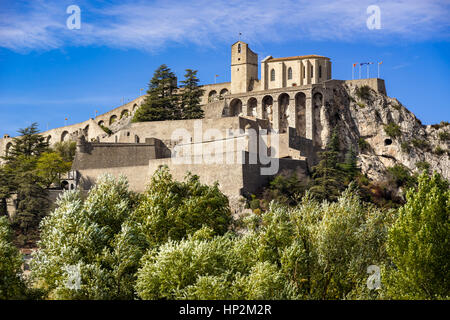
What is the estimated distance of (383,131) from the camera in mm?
59656

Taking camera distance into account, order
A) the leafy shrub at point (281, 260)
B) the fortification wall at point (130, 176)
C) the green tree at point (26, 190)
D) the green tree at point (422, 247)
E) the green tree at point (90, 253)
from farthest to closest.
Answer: the fortification wall at point (130, 176), the green tree at point (26, 190), the green tree at point (90, 253), the green tree at point (422, 247), the leafy shrub at point (281, 260)

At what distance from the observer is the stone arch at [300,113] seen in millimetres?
58500

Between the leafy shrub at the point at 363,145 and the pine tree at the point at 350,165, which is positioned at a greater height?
the leafy shrub at the point at 363,145

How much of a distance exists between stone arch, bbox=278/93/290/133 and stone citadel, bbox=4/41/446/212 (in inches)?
3.4

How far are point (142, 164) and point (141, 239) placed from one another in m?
22.8

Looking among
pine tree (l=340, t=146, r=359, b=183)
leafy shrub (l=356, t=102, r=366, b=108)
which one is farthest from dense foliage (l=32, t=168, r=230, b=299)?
leafy shrub (l=356, t=102, r=366, b=108)

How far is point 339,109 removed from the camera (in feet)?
197

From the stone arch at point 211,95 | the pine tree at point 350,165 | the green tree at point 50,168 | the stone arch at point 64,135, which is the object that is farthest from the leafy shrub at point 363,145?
the stone arch at point 64,135

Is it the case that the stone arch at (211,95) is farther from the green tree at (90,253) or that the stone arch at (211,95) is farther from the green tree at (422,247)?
the green tree at (422,247)

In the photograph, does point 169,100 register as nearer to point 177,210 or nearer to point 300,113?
point 300,113

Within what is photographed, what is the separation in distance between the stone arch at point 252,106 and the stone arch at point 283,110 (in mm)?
2539

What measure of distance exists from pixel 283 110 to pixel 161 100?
35.7 feet

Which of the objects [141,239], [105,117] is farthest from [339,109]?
[141,239]
